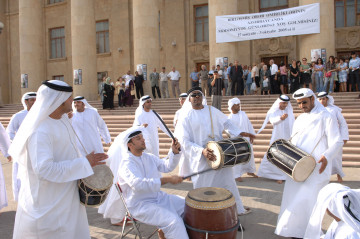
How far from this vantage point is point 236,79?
589 inches

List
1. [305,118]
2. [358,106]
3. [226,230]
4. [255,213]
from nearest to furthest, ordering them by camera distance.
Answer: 1. [226,230]
2. [305,118]
3. [255,213]
4. [358,106]

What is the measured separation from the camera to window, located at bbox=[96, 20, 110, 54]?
2433 cm

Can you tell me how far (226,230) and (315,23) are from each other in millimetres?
13196

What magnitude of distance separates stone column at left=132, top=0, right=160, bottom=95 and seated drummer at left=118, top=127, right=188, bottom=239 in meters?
14.0

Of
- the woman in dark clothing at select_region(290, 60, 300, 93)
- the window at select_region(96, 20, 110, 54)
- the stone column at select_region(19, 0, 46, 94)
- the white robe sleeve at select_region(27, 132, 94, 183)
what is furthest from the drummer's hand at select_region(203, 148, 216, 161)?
the window at select_region(96, 20, 110, 54)

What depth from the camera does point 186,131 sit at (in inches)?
191

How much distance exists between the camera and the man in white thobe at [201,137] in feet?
15.5

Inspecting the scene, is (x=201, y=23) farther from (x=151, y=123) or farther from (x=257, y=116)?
(x=151, y=123)

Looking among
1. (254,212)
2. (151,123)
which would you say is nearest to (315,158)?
(254,212)

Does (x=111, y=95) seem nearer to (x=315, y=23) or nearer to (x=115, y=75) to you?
(x=115, y=75)

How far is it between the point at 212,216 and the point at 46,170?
5.32 feet

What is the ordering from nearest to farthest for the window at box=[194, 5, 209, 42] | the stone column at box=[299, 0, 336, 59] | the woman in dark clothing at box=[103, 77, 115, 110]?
the stone column at box=[299, 0, 336, 59] → the woman in dark clothing at box=[103, 77, 115, 110] → the window at box=[194, 5, 209, 42]

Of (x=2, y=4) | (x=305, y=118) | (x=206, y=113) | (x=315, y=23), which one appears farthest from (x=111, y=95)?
(x=2, y=4)

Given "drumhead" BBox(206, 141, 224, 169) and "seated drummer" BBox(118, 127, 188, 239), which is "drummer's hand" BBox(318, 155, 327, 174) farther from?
"seated drummer" BBox(118, 127, 188, 239)
